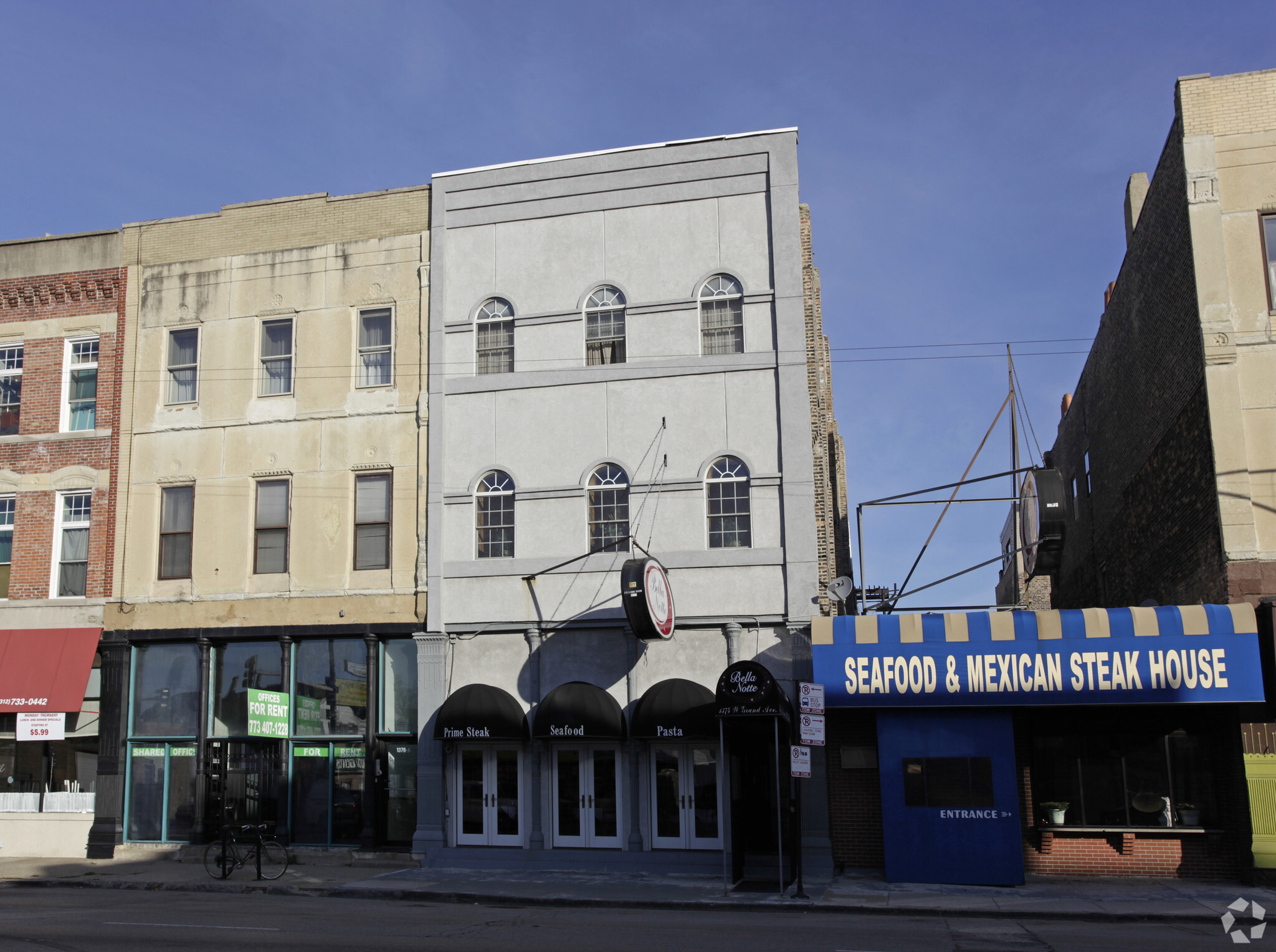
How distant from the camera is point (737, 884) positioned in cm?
1809

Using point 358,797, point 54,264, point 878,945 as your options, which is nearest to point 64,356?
point 54,264

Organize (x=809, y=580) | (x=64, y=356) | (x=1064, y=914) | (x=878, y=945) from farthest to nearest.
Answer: (x=64, y=356), (x=809, y=580), (x=1064, y=914), (x=878, y=945)

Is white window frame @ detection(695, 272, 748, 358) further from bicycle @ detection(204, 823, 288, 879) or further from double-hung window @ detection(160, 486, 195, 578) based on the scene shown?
bicycle @ detection(204, 823, 288, 879)

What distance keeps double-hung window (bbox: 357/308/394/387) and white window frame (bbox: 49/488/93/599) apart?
6701mm

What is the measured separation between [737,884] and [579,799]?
371 centimetres

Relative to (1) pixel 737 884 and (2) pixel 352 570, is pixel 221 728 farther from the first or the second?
(1) pixel 737 884

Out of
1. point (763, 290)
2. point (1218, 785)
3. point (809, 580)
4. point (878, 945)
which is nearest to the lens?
point (878, 945)

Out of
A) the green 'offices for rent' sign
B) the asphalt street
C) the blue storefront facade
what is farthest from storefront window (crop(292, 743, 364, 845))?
the blue storefront facade

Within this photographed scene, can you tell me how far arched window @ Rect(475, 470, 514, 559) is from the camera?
22016mm

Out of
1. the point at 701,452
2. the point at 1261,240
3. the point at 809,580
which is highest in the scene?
the point at 1261,240

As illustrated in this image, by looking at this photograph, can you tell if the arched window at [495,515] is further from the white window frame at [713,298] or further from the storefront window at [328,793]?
the white window frame at [713,298]

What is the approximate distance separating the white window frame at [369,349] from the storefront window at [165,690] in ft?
21.0

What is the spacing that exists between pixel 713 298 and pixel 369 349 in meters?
7.38

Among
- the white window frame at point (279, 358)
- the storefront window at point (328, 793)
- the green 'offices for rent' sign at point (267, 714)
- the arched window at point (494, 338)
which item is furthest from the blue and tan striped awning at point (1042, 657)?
the white window frame at point (279, 358)
